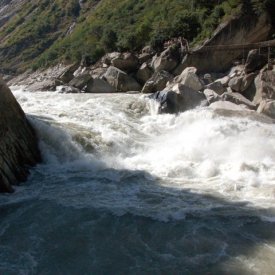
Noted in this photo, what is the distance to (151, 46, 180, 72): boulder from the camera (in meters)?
42.2

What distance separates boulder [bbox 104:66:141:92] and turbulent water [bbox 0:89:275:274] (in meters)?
10.6

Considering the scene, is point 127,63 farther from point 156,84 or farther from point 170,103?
point 170,103

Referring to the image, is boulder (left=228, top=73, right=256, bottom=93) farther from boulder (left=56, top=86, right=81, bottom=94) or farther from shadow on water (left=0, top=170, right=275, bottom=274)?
shadow on water (left=0, top=170, right=275, bottom=274)

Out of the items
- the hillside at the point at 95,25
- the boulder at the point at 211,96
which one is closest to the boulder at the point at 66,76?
the hillside at the point at 95,25

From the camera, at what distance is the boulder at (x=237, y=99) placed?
3148 cm

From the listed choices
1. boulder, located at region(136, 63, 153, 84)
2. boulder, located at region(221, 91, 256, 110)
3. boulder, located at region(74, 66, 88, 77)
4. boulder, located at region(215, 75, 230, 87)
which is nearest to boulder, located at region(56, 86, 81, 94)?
boulder, located at region(136, 63, 153, 84)

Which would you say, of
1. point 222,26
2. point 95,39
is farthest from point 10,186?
point 95,39

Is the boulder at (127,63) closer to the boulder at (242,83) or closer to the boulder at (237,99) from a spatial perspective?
the boulder at (242,83)

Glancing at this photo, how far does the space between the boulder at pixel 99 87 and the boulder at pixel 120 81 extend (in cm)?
50

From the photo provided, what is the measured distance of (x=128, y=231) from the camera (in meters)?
15.3

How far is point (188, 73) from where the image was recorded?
35.2 m

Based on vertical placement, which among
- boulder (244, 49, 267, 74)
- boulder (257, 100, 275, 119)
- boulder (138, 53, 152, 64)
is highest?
boulder (138, 53, 152, 64)

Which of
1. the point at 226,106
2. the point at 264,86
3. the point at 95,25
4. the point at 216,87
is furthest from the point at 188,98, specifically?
the point at 95,25

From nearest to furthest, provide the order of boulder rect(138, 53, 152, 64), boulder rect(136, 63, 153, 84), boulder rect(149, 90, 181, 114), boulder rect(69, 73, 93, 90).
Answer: boulder rect(149, 90, 181, 114) < boulder rect(69, 73, 93, 90) < boulder rect(136, 63, 153, 84) < boulder rect(138, 53, 152, 64)
